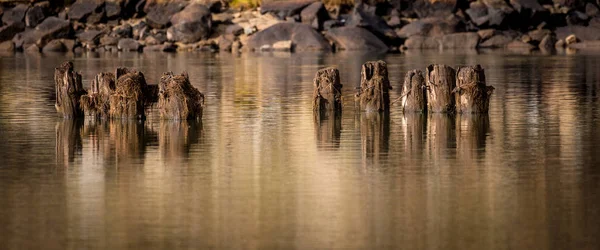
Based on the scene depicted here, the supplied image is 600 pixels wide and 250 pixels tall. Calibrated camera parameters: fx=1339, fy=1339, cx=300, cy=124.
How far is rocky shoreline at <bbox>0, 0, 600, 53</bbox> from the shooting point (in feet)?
219

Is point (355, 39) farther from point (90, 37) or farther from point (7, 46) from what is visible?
point (7, 46)

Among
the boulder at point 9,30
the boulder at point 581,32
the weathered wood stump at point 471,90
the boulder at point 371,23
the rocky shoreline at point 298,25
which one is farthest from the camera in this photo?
the boulder at point 9,30

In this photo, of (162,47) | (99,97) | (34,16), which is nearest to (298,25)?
(162,47)

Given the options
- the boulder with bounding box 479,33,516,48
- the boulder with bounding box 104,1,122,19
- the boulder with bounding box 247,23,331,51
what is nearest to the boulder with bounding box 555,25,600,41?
the boulder with bounding box 479,33,516,48

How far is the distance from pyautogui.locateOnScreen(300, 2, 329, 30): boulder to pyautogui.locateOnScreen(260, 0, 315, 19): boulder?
2.31 ft

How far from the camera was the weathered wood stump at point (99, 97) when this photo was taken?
2295cm

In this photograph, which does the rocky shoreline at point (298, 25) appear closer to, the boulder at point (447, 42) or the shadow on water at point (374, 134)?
the boulder at point (447, 42)

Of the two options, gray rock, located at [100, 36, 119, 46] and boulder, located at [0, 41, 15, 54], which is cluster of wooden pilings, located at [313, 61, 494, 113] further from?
gray rock, located at [100, 36, 119, 46]

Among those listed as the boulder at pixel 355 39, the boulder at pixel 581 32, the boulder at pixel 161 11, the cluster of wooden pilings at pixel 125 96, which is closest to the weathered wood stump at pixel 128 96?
the cluster of wooden pilings at pixel 125 96

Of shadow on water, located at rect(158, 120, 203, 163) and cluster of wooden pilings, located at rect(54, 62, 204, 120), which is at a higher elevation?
cluster of wooden pilings, located at rect(54, 62, 204, 120)

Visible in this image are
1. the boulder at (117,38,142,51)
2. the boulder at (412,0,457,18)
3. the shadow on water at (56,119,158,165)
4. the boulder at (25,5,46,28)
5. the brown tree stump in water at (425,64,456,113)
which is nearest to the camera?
the shadow on water at (56,119,158,165)

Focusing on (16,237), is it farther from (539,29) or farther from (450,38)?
(539,29)

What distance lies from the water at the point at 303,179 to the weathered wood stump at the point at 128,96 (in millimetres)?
596

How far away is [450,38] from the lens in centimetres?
6725
